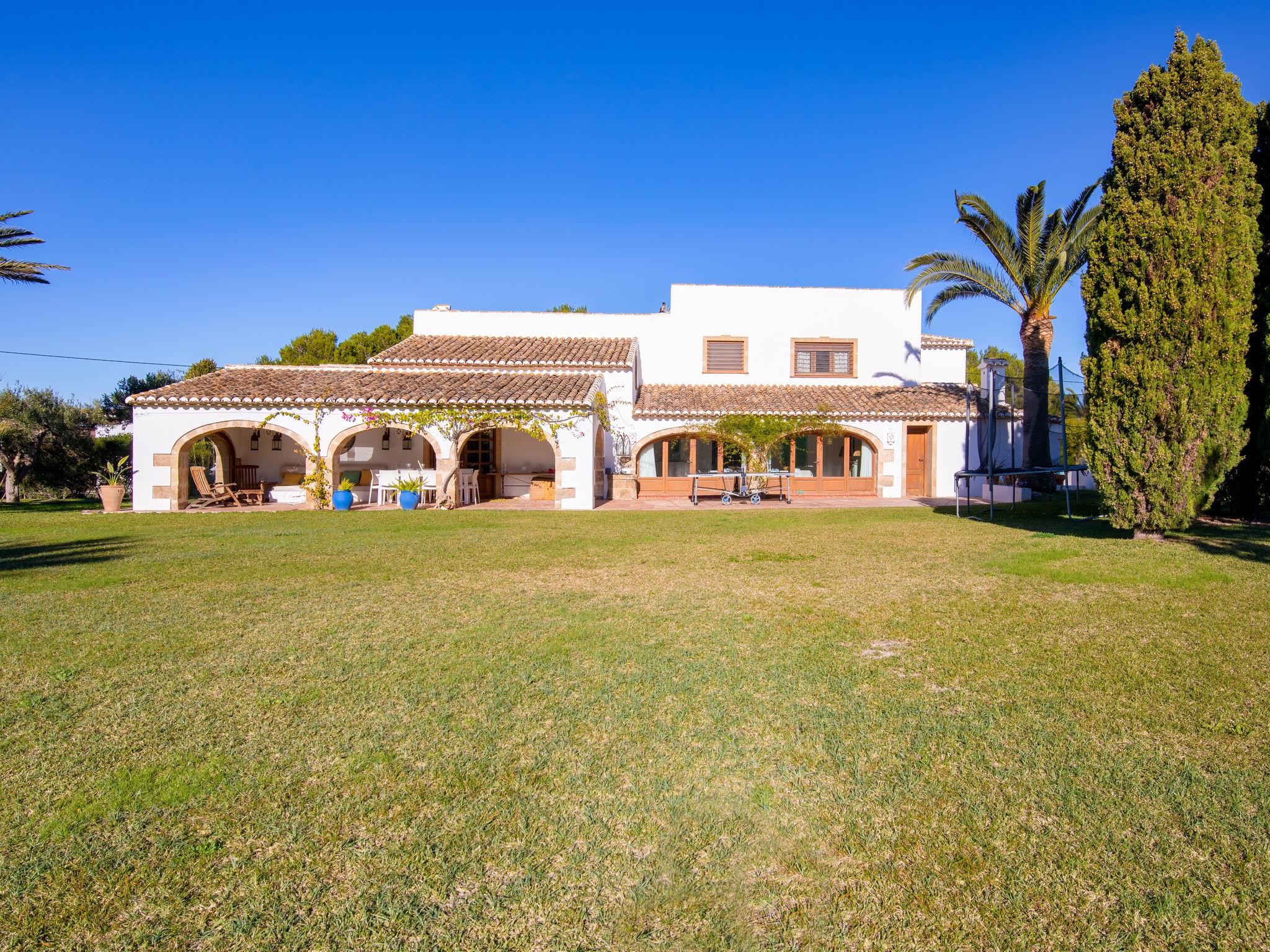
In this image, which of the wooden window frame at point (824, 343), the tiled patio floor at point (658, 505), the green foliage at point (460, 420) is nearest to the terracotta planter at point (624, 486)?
the tiled patio floor at point (658, 505)

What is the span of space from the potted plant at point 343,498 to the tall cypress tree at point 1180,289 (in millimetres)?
15766

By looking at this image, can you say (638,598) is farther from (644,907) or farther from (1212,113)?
(1212,113)

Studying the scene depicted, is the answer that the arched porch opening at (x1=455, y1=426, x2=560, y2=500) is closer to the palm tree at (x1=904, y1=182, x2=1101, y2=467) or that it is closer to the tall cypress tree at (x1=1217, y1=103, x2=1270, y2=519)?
the palm tree at (x1=904, y1=182, x2=1101, y2=467)

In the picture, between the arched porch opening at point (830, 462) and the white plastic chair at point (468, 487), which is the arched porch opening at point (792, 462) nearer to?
the arched porch opening at point (830, 462)

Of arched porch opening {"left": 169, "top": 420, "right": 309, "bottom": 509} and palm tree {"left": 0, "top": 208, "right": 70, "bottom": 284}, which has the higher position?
palm tree {"left": 0, "top": 208, "right": 70, "bottom": 284}

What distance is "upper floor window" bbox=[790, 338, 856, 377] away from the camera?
25.0 meters

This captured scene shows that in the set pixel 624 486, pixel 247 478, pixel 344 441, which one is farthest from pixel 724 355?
pixel 247 478

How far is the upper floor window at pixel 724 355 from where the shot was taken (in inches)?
981

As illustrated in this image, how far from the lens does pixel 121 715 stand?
3.92 meters

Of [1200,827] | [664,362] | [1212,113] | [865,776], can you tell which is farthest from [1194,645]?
[664,362]

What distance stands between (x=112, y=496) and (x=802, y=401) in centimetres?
1878

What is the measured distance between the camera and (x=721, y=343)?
2500 cm

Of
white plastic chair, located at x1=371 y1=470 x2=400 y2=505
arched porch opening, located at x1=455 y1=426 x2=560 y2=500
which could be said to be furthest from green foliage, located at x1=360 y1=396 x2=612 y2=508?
arched porch opening, located at x1=455 y1=426 x2=560 y2=500

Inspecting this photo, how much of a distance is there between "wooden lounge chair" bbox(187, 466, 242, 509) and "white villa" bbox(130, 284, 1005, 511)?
1.04 ft
